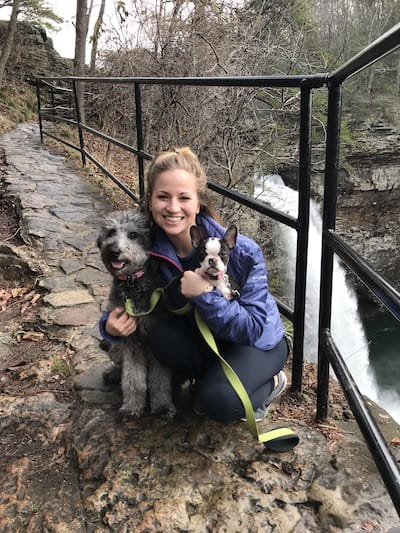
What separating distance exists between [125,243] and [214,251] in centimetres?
45

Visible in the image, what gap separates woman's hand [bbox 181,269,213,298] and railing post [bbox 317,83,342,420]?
536mm

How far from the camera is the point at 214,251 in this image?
1980mm

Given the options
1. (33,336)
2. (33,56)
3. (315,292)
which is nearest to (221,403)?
(33,336)

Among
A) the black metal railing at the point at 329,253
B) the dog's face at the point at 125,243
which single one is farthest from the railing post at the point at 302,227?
the dog's face at the point at 125,243

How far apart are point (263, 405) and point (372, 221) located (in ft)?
64.6

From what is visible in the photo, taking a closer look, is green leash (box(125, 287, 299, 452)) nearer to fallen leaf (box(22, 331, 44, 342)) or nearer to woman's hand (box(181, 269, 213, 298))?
woman's hand (box(181, 269, 213, 298))

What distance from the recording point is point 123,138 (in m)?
10.6

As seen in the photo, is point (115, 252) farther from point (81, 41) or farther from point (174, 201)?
point (81, 41)

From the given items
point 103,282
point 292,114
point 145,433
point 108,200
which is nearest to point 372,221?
point 292,114

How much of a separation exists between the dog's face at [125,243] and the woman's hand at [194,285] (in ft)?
1.16

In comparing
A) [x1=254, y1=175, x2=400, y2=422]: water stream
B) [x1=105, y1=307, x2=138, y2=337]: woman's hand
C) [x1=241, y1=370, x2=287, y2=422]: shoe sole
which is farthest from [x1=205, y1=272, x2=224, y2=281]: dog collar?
[x1=254, y1=175, x2=400, y2=422]: water stream

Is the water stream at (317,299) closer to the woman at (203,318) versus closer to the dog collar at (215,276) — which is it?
the woman at (203,318)

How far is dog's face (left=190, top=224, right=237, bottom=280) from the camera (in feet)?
6.43

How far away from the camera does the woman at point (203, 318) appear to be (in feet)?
6.64
